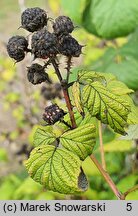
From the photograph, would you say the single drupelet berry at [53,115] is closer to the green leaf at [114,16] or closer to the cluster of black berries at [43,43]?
the cluster of black berries at [43,43]

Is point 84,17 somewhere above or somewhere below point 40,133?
above

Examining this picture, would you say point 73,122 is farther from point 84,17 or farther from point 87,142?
point 84,17

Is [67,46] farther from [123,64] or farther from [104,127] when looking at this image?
[123,64]

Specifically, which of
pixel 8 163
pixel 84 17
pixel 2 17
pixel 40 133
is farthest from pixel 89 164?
pixel 2 17

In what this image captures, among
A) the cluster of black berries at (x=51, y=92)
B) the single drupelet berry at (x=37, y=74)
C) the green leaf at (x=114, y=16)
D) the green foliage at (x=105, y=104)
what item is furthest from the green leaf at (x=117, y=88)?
the cluster of black berries at (x=51, y=92)

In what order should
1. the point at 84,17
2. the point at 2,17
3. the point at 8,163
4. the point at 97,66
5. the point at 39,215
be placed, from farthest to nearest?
the point at 2,17
the point at 8,163
the point at 97,66
the point at 84,17
the point at 39,215

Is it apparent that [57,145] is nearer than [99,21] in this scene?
Yes

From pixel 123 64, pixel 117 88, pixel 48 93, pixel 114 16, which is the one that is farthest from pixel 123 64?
pixel 117 88

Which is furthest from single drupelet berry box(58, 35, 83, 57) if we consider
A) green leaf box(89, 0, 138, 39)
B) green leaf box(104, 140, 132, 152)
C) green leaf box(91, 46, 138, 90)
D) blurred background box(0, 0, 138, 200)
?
green leaf box(104, 140, 132, 152)
